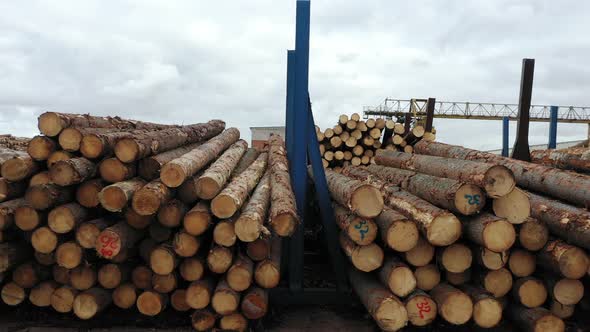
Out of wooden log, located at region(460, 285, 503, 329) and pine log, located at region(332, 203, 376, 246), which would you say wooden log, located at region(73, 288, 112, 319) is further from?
wooden log, located at region(460, 285, 503, 329)

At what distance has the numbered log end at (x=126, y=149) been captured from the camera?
14.5ft

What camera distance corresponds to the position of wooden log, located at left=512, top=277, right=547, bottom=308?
4344 millimetres

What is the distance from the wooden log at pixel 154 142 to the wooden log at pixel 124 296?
1414 millimetres

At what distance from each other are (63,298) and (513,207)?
4.79 meters

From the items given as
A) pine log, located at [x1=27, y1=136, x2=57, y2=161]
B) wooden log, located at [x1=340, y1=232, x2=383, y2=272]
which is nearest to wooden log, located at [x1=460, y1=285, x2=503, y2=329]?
wooden log, located at [x1=340, y1=232, x2=383, y2=272]

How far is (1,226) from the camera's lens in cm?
461

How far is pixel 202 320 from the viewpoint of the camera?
448cm

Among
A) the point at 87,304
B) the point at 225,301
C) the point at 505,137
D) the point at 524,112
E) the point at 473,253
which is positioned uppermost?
the point at 524,112

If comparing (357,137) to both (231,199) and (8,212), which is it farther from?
(8,212)

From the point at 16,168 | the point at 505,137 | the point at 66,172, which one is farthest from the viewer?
the point at 505,137

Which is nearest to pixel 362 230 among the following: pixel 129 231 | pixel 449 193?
pixel 449 193

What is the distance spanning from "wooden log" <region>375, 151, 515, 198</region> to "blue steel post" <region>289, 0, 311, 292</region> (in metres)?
1.80

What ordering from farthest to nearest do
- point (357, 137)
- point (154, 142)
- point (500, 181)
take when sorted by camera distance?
point (357, 137)
point (154, 142)
point (500, 181)

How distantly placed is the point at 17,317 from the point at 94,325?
97cm
